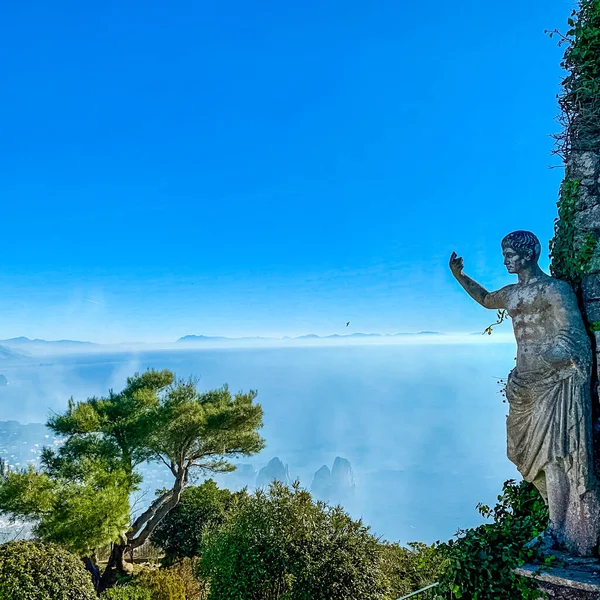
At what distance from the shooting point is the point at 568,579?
272 centimetres

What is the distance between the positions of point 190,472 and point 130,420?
3.19 meters

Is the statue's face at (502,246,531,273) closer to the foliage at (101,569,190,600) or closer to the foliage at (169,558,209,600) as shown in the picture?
the foliage at (101,569,190,600)

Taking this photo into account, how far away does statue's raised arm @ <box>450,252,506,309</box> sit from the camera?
356cm

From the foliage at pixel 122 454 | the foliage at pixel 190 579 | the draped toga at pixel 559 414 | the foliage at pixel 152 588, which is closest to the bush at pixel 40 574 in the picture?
the foliage at pixel 152 588

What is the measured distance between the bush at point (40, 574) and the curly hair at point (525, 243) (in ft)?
30.6

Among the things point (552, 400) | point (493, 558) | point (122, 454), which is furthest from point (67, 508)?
point (552, 400)

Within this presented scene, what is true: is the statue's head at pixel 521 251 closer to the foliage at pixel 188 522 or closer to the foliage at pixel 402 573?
the foliage at pixel 402 573

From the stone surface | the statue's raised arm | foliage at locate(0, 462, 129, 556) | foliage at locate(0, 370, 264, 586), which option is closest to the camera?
the stone surface

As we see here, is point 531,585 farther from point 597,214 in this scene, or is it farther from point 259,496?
point 259,496

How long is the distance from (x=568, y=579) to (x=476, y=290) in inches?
86.9

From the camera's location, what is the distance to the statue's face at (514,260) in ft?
10.9

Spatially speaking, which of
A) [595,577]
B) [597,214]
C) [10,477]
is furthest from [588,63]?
[10,477]

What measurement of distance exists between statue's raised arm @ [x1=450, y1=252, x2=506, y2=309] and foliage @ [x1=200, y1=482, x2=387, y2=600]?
6.01 meters

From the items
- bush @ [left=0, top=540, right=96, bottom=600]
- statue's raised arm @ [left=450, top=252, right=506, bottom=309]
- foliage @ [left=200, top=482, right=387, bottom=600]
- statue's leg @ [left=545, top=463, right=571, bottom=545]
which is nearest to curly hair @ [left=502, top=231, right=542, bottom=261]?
statue's raised arm @ [left=450, top=252, right=506, bottom=309]
